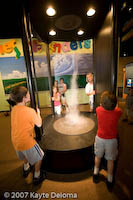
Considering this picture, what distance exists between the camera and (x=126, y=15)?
409 centimetres

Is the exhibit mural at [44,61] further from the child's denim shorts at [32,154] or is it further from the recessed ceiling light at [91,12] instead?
the child's denim shorts at [32,154]

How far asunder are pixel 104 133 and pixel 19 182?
152 cm

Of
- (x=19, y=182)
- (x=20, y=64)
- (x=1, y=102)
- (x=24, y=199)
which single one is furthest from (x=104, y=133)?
(x=1, y=102)

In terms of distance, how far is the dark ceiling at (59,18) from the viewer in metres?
1.55

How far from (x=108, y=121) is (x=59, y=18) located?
2219 millimetres

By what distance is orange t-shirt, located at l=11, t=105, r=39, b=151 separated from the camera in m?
1.24

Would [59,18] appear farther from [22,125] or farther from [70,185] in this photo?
[70,185]

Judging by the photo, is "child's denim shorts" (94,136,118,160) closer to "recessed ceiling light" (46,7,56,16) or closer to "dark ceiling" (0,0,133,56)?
"dark ceiling" (0,0,133,56)

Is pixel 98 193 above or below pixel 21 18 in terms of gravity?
below

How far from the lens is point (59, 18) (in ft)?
6.69

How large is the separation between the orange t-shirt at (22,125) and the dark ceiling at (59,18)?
123 centimetres

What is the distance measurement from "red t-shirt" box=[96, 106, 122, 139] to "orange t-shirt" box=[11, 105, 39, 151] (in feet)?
2.81

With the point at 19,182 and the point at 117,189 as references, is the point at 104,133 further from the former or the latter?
→ the point at 19,182

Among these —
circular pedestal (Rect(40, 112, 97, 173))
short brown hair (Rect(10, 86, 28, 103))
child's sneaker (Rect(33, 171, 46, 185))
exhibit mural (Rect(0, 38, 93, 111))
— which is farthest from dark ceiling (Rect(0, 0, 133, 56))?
child's sneaker (Rect(33, 171, 46, 185))
